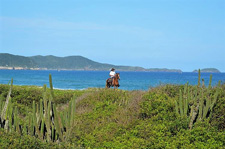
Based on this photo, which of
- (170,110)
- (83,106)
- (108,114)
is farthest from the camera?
(83,106)

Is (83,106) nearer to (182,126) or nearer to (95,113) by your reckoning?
(95,113)

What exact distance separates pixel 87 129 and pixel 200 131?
4548 mm

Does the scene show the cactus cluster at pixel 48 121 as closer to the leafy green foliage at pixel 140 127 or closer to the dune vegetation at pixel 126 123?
the dune vegetation at pixel 126 123

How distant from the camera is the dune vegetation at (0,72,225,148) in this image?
1101cm

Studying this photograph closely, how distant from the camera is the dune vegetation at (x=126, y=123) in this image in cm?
1101

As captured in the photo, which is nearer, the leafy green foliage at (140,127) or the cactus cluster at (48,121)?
the cactus cluster at (48,121)

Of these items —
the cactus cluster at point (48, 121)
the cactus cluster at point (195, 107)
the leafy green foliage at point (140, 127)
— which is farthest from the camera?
the cactus cluster at point (195, 107)

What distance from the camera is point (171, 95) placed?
668 inches

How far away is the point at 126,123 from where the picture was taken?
1445cm

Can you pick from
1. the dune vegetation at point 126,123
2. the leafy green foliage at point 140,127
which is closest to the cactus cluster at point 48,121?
the dune vegetation at point 126,123

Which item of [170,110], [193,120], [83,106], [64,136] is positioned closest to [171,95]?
[170,110]

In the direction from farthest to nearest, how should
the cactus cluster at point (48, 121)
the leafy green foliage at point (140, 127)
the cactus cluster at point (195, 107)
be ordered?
the cactus cluster at point (195, 107) → the leafy green foliage at point (140, 127) → the cactus cluster at point (48, 121)

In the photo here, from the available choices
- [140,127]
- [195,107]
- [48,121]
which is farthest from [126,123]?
[48,121]

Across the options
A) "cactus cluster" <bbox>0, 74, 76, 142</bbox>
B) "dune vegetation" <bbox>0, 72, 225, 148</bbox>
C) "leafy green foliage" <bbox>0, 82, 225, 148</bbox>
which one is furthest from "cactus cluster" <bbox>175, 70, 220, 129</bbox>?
"cactus cluster" <bbox>0, 74, 76, 142</bbox>
